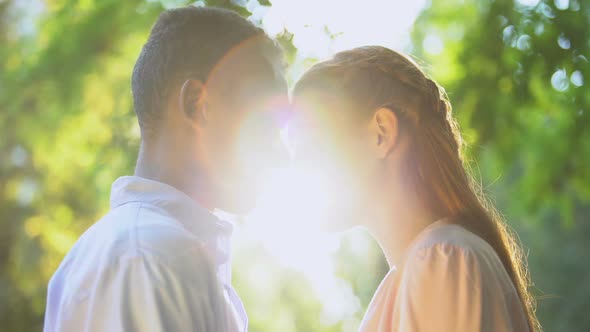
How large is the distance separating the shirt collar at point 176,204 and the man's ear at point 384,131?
411 millimetres

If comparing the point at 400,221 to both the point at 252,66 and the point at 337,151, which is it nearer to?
the point at 337,151

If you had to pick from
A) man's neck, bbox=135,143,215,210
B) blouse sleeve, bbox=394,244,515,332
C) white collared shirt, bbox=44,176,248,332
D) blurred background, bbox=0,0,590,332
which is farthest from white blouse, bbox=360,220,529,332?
blurred background, bbox=0,0,590,332

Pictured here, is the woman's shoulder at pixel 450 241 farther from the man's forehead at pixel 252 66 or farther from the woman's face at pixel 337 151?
the man's forehead at pixel 252 66

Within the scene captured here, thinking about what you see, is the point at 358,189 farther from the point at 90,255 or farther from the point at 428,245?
the point at 90,255

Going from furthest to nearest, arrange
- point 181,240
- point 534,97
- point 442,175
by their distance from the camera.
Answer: point 534,97
point 442,175
point 181,240

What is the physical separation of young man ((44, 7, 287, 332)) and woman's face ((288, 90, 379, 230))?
0.10 metres

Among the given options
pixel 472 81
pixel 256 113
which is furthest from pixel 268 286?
pixel 256 113

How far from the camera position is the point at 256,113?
73.7 inches

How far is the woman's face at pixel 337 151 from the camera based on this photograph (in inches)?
69.2

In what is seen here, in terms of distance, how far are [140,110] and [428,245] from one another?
76 cm

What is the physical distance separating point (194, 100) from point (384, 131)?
0.45 m

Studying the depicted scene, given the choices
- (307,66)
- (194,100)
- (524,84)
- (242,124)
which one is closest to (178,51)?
(194,100)

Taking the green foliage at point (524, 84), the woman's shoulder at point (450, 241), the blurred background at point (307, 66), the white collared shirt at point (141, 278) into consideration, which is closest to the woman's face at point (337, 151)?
the woman's shoulder at point (450, 241)

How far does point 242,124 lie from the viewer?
1852 mm
